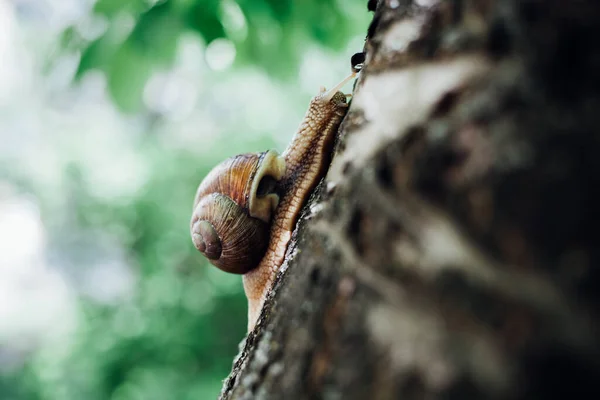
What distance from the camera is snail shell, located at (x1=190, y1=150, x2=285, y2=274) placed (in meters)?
1.44

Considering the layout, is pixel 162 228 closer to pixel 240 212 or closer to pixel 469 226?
pixel 240 212

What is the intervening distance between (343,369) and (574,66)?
0.41m

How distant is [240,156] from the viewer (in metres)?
1.49

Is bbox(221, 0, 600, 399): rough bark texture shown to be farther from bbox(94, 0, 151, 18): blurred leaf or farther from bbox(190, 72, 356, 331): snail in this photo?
bbox(94, 0, 151, 18): blurred leaf

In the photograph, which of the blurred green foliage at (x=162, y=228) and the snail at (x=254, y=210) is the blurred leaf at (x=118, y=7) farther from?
the snail at (x=254, y=210)

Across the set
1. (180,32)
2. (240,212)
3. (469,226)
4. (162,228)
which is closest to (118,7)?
(180,32)

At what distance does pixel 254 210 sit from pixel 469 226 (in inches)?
39.3

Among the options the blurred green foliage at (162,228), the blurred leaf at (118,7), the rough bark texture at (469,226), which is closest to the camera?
the rough bark texture at (469,226)

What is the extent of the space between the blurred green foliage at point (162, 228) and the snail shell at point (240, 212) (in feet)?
2.55

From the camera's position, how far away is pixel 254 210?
1454 mm

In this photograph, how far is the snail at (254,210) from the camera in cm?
135

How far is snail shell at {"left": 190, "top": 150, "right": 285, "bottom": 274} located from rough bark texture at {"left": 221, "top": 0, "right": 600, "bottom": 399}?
2.45ft

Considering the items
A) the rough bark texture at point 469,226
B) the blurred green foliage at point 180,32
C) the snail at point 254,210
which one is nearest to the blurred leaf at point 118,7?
the blurred green foliage at point 180,32

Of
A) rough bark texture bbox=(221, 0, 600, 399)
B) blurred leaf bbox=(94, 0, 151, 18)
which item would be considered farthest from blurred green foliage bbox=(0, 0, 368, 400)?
rough bark texture bbox=(221, 0, 600, 399)
